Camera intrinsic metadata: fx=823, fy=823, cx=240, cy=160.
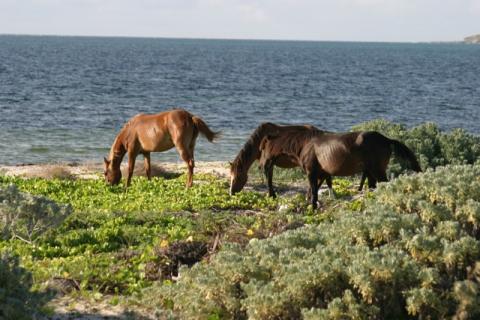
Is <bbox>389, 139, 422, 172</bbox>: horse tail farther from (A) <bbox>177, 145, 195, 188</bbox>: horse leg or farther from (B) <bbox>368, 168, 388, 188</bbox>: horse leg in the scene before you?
(A) <bbox>177, 145, 195, 188</bbox>: horse leg

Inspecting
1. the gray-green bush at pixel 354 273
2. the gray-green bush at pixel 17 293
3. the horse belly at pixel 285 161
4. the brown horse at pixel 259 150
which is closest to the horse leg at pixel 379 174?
the brown horse at pixel 259 150

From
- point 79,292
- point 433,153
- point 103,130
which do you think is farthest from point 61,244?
point 103,130

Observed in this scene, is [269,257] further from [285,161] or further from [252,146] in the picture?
[252,146]

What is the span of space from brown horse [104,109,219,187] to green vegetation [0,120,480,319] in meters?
4.94

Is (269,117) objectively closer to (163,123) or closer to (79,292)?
(163,123)

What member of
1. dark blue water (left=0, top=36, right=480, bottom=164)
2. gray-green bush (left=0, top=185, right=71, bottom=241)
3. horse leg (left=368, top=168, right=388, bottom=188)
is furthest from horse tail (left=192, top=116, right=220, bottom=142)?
dark blue water (left=0, top=36, right=480, bottom=164)

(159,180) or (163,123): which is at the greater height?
(163,123)

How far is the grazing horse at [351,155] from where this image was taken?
42.8 feet

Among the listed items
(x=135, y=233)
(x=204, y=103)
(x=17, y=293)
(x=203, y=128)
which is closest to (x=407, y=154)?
(x=135, y=233)

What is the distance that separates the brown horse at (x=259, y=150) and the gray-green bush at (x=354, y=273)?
5686mm

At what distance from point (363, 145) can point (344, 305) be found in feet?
20.4

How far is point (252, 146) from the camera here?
1510 centimetres

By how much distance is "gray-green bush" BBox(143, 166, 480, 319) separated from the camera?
23.5 ft

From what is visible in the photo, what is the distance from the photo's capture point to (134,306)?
8125mm
